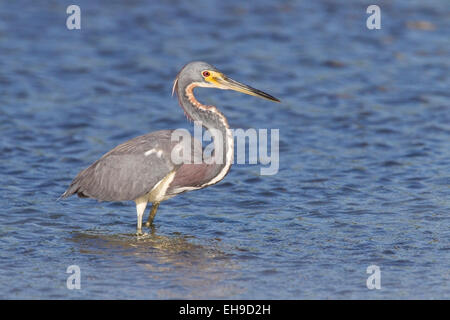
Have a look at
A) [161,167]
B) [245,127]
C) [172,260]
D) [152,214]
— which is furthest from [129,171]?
[245,127]

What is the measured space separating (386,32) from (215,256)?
40.2 feet

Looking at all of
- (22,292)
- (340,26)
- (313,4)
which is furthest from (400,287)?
(313,4)

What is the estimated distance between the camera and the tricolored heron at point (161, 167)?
10.6m

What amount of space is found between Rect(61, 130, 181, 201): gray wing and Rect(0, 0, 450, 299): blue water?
1.67 ft

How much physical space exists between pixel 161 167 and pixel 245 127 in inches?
204

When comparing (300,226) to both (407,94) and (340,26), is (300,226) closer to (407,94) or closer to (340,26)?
(407,94)

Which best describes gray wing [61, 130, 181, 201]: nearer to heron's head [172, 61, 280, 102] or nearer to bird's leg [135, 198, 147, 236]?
bird's leg [135, 198, 147, 236]

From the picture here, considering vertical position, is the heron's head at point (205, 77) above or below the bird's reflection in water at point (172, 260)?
above

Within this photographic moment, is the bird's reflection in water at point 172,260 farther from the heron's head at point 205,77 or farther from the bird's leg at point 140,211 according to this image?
the heron's head at point 205,77

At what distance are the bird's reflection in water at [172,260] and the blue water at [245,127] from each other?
3 cm

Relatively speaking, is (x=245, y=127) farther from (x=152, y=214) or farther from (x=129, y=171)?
(x=129, y=171)

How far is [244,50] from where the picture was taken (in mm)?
19938

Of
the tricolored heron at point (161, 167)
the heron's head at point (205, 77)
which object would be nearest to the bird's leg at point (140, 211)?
the tricolored heron at point (161, 167)

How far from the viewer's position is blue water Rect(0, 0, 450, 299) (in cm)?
938
